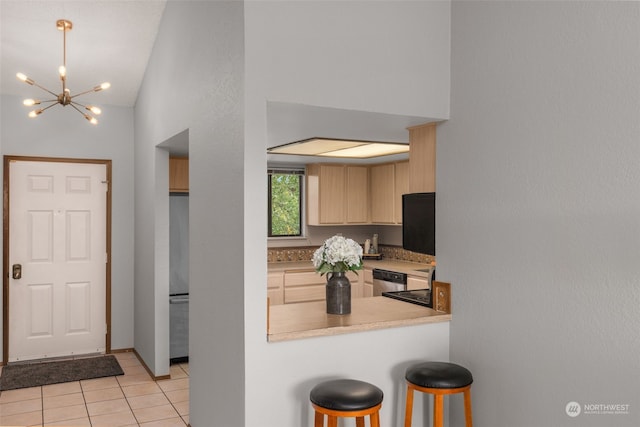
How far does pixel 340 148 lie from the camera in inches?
179

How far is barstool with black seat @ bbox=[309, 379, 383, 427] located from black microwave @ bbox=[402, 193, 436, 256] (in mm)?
1090

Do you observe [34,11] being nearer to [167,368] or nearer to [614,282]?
[167,368]

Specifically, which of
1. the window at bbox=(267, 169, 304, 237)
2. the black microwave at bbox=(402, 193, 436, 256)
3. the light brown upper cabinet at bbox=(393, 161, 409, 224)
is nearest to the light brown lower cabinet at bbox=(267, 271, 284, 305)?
the window at bbox=(267, 169, 304, 237)

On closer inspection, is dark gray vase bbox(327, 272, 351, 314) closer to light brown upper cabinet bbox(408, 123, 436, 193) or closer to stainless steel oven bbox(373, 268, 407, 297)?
light brown upper cabinet bbox(408, 123, 436, 193)

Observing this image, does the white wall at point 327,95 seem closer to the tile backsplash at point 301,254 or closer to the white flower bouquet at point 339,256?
the white flower bouquet at point 339,256

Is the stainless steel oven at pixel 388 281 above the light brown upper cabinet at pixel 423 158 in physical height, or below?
below

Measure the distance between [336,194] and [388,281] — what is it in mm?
1485

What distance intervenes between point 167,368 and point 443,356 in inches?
111

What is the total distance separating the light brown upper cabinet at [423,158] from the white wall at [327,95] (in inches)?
9.7

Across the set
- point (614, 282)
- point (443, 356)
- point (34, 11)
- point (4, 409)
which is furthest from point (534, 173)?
point (4, 409)

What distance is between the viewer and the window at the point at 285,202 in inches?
271

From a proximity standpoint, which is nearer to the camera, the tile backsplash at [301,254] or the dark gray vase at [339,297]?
the dark gray vase at [339,297]

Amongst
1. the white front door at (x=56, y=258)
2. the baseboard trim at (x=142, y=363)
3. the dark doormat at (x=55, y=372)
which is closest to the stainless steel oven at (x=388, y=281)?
the baseboard trim at (x=142, y=363)

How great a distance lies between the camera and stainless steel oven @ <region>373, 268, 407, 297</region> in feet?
18.4
